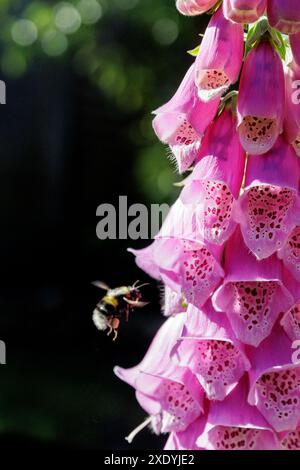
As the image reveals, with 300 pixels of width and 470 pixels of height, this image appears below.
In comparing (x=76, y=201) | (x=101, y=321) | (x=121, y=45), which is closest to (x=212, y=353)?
(x=101, y=321)

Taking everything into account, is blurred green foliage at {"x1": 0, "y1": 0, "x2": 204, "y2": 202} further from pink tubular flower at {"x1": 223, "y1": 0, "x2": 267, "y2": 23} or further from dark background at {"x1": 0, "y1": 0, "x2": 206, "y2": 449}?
pink tubular flower at {"x1": 223, "y1": 0, "x2": 267, "y2": 23}

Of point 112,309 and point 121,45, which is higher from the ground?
point 121,45

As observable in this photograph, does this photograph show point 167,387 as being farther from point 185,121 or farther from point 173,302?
point 185,121

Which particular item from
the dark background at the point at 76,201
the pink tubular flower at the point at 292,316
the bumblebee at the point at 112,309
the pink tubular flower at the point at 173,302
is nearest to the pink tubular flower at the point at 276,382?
the pink tubular flower at the point at 292,316

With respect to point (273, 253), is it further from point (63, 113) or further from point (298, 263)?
point (63, 113)

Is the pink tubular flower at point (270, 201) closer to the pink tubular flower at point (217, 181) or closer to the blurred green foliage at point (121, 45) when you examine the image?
the pink tubular flower at point (217, 181)

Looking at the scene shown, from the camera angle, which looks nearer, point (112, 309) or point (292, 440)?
point (292, 440)

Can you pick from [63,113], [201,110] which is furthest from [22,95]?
[201,110]
